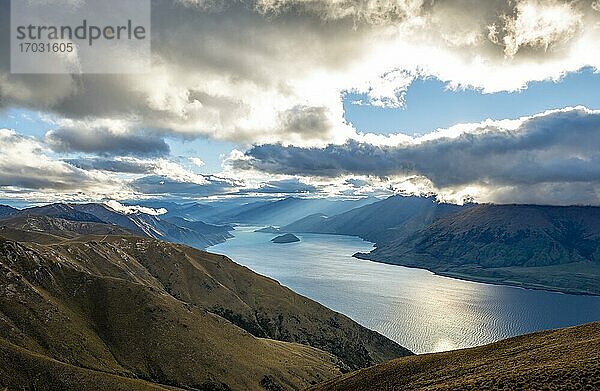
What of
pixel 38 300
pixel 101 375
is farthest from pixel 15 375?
pixel 38 300

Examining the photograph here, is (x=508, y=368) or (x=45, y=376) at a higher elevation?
(x=508, y=368)

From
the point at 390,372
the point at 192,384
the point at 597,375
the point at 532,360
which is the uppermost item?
the point at 597,375

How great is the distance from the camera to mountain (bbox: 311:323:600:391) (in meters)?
47.8

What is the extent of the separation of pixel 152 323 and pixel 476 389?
173 metres

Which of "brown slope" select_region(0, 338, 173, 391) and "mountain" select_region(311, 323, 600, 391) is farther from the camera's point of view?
"brown slope" select_region(0, 338, 173, 391)

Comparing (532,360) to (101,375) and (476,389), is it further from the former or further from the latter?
(101,375)

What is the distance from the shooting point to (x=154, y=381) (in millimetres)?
161875

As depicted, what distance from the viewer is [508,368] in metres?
58.8

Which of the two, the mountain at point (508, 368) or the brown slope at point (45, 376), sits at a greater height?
the mountain at point (508, 368)

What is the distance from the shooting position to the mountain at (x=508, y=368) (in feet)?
157

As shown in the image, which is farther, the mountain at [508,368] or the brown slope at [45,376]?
the brown slope at [45,376]

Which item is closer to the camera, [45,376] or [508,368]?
[508,368]

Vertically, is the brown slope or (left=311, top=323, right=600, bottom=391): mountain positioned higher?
(left=311, top=323, right=600, bottom=391): mountain

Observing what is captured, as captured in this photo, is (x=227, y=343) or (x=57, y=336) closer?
(x=57, y=336)
